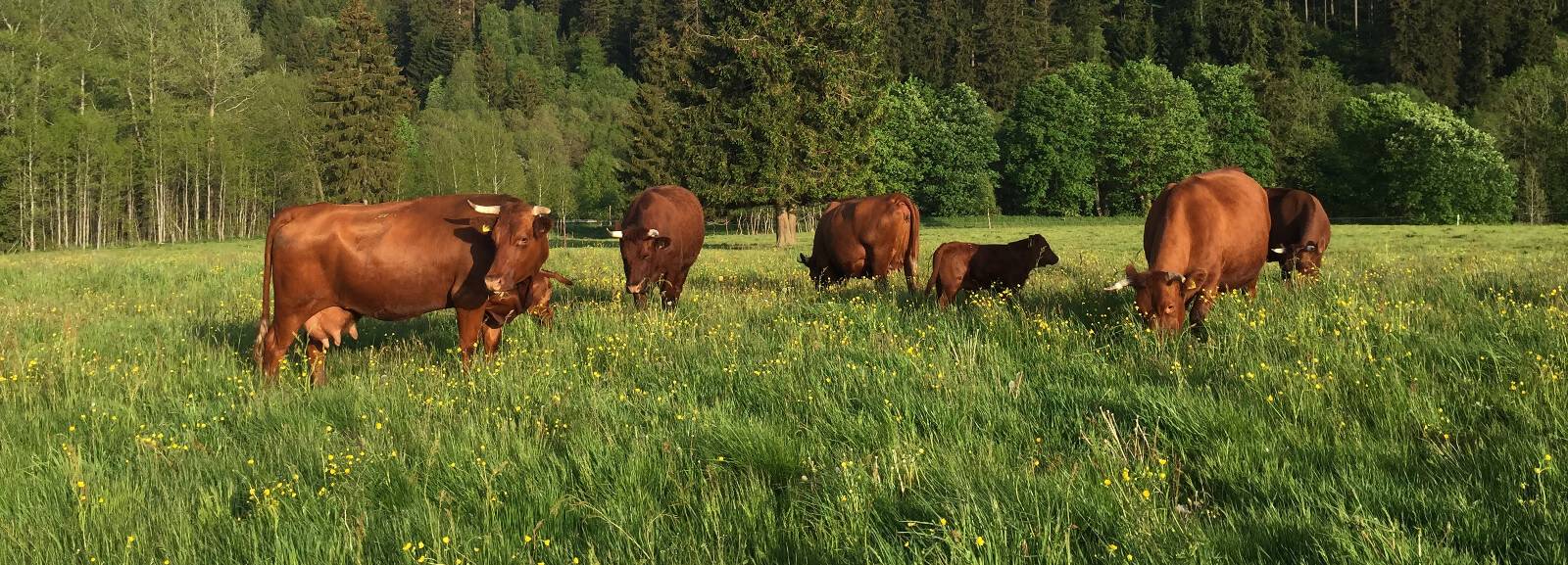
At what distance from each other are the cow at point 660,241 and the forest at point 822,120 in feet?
70.5

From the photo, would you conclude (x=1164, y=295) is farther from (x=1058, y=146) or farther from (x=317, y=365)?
(x=1058, y=146)

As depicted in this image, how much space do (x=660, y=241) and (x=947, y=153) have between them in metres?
68.1

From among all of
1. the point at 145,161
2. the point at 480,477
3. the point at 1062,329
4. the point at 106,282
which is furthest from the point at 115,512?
the point at 145,161

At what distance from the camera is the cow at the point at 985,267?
10.9m

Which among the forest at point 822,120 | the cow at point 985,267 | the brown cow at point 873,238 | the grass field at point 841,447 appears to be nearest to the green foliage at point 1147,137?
the forest at point 822,120

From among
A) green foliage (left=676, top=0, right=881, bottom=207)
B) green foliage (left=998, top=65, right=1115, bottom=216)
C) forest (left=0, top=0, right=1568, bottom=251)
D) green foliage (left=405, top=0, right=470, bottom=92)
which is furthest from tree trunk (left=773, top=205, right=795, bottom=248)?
green foliage (left=405, top=0, right=470, bottom=92)

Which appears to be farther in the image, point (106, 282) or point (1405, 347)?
point (106, 282)

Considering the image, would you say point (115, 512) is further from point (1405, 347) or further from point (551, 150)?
point (551, 150)

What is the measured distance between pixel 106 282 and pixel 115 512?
14895 mm

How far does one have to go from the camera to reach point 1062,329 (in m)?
7.10

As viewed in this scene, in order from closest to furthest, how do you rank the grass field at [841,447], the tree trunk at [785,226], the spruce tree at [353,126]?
1. the grass field at [841,447]
2. the tree trunk at [785,226]
3. the spruce tree at [353,126]

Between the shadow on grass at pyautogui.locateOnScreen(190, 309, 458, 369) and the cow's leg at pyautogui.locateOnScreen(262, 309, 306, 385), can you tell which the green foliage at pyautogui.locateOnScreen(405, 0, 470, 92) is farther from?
the cow's leg at pyautogui.locateOnScreen(262, 309, 306, 385)

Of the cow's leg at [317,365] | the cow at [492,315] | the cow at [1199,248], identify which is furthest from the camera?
the cow at [492,315]

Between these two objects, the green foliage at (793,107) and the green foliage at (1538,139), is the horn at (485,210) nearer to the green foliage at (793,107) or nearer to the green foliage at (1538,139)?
the green foliage at (793,107)
